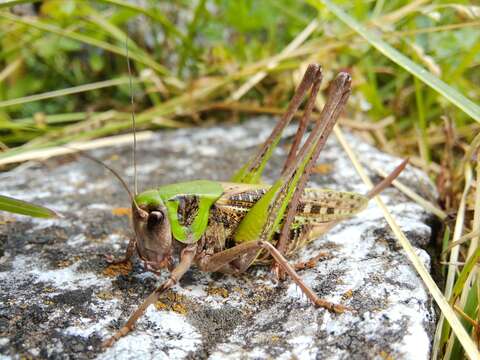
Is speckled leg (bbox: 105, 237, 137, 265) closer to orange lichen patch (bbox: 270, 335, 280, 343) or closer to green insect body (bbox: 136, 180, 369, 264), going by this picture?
green insect body (bbox: 136, 180, 369, 264)

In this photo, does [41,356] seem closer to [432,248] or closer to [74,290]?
[74,290]

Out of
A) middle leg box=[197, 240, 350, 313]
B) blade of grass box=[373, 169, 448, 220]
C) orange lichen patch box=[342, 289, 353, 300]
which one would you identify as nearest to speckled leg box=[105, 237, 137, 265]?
middle leg box=[197, 240, 350, 313]

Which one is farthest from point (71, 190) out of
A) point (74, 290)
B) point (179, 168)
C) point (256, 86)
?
point (256, 86)

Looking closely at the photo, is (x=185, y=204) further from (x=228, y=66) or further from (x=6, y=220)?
(x=228, y=66)

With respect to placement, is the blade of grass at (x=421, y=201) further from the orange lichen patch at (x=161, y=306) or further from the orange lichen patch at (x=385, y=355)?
the orange lichen patch at (x=161, y=306)

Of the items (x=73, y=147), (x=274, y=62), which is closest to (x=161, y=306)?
(x=73, y=147)

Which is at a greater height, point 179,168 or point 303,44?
point 303,44
